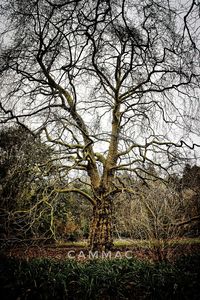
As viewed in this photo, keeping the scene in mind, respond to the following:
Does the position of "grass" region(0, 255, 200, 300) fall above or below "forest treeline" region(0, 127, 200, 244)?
below

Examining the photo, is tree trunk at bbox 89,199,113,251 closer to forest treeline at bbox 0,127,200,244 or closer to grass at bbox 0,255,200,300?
forest treeline at bbox 0,127,200,244

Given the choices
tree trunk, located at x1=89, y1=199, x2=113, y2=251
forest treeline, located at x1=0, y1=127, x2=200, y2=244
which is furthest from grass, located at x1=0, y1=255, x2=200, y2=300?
tree trunk, located at x1=89, y1=199, x2=113, y2=251

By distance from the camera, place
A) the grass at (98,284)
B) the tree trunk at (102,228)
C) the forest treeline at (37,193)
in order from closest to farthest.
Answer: the grass at (98,284) < the forest treeline at (37,193) < the tree trunk at (102,228)

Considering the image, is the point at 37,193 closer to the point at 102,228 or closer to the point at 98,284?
the point at 102,228

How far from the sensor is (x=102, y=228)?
10117 millimetres

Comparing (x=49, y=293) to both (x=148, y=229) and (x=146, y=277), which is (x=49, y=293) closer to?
(x=146, y=277)

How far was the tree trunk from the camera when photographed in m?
10.0

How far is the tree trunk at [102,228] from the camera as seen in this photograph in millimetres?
10016

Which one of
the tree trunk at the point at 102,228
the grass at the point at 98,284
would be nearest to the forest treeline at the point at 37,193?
the tree trunk at the point at 102,228

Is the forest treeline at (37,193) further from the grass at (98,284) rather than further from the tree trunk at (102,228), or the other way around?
the grass at (98,284)

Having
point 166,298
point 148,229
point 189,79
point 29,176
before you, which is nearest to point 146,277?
point 166,298

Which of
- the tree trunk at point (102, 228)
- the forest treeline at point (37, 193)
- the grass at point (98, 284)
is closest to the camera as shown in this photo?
the grass at point (98, 284)

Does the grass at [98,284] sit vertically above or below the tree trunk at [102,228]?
below

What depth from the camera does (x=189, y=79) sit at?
6.64 metres
